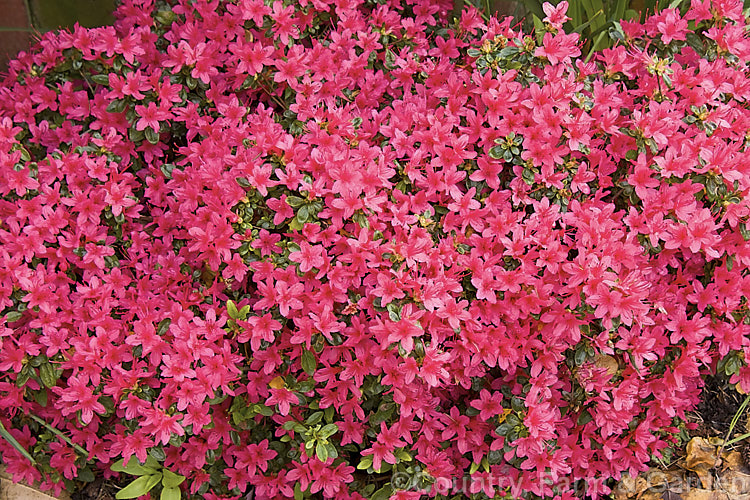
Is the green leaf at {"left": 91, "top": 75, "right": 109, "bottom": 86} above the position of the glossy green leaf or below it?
above

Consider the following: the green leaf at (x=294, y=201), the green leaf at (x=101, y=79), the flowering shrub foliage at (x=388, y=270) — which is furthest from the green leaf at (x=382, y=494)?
the green leaf at (x=101, y=79)

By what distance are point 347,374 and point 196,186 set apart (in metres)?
0.81

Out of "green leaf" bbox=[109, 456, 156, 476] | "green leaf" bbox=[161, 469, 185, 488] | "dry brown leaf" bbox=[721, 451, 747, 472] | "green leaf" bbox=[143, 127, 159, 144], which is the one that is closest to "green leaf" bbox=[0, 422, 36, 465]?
"green leaf" bbox=[109, 456, 156, 476]

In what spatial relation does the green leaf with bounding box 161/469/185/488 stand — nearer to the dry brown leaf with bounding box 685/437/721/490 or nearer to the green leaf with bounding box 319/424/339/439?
the green leaf with bounding box 319/424/339/439

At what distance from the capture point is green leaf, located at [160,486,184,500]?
6.86 ft

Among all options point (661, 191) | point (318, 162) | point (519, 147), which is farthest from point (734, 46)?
point (318, 162)

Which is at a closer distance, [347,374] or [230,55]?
[347,374]

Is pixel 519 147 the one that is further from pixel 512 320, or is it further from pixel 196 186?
pixel 196 186

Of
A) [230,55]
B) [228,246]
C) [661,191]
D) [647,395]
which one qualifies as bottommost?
[647,395]

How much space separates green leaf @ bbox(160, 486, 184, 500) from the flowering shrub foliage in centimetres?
8

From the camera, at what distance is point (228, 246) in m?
2.00

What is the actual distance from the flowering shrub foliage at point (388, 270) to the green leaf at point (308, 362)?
6 cm

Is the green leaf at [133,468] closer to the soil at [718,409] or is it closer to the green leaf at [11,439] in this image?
the green leaf at [11,439]

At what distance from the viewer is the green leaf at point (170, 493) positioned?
209 centimetres
